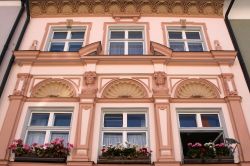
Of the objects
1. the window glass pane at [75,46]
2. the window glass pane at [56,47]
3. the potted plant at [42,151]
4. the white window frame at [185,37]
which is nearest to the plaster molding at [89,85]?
the potted plant at [42,151]

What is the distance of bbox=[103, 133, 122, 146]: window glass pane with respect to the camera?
10125 millimetres

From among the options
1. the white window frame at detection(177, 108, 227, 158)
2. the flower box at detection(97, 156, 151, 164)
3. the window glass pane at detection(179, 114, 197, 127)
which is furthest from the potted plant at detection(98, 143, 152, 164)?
the window glass pane at detection(179, 114, 197, 127)

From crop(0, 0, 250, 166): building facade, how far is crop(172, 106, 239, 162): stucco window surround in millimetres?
29

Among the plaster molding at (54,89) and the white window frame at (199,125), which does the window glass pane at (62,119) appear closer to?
the plaster molding at (54,89)

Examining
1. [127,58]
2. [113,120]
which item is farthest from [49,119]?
[127,58]

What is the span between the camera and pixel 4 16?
14.0 m

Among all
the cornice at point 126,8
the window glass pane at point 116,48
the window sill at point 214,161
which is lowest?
the window sill at point 214,161

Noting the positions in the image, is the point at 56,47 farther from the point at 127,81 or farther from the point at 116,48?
the point at 127,81

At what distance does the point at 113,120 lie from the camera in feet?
35.3

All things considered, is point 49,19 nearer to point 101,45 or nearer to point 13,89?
point 101,45

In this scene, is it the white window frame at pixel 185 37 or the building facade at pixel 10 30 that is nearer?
the building facade at pixel 10 30

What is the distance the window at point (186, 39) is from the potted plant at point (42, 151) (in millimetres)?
5679

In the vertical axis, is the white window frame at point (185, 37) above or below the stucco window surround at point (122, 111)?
above

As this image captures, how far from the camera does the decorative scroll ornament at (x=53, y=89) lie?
11328 millimetres
